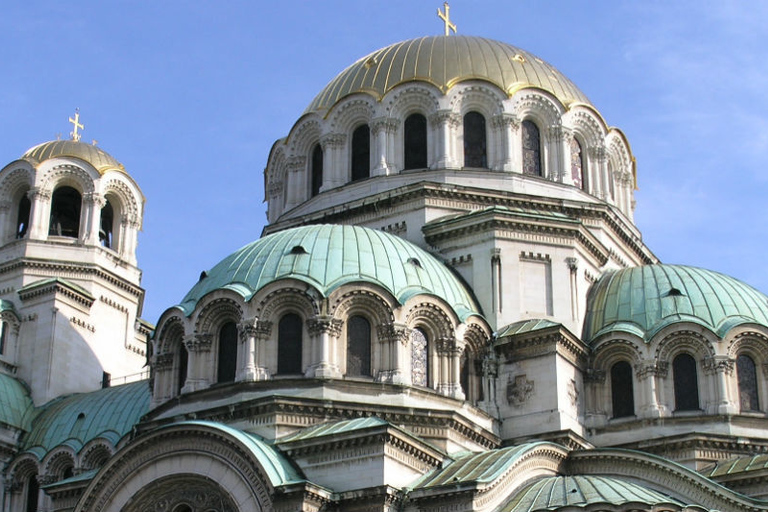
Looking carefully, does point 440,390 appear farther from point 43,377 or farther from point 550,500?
point 43,377

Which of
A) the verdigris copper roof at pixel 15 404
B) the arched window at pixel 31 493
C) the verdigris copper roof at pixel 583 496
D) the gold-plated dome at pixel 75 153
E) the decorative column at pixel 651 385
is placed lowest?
the verdigris copper roof at pixel 583 496

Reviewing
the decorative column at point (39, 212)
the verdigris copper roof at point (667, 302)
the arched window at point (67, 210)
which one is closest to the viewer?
the verdigris copper roof at point (667, 302)

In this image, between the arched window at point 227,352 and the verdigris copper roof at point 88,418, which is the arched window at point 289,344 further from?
the verdigris copper roof at point 88,418

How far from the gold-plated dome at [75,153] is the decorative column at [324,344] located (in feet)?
42.8

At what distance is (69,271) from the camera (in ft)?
117

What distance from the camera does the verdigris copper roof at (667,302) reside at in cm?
2853

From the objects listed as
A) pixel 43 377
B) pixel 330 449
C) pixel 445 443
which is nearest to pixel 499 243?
pixel 445 443

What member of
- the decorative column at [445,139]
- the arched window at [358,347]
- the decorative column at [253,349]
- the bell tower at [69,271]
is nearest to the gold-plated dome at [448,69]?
the decorative column at [445,139]

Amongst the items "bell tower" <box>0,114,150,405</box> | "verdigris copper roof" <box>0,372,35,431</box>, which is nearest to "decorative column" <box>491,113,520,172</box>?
"bell tower" <box>0,114,150,405</box>

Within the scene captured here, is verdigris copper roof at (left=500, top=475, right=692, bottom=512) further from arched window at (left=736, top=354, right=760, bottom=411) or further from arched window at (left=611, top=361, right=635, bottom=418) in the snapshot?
arched window at (left=736, top=354, right=760, bottom=411)

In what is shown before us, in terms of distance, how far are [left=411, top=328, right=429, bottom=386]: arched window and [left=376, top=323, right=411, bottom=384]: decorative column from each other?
0.78 feet

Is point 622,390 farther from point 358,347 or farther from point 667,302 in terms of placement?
point 358,347

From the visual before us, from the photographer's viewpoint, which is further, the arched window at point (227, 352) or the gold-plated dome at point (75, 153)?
the gold-plated dome at point (75, 153)

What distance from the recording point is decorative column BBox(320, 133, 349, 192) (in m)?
33.8
